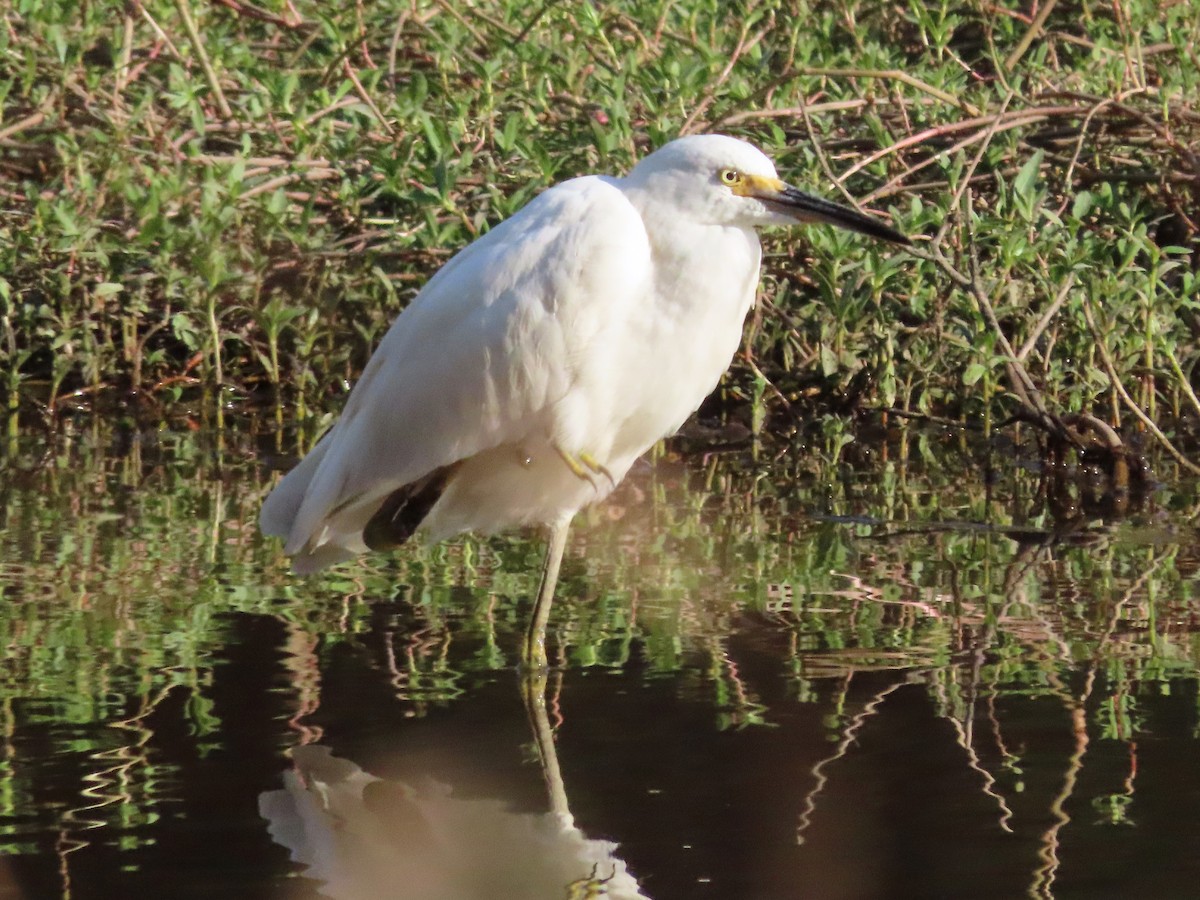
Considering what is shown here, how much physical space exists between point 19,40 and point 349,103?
161cm

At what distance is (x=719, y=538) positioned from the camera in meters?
5.58

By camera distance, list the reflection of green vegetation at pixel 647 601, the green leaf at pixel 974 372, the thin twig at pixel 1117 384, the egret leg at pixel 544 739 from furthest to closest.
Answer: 1. the green leaf at pixel 974 372
2. the thin twig at pixel 1117 384
3. the reflection of green vegetation at pixel 647 601
4. the egret leg at pixel 544 739

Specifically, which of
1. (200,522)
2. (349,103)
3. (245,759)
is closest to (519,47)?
(349,103)

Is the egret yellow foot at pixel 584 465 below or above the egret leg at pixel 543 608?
above

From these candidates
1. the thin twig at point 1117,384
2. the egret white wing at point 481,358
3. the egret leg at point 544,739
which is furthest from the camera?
the thin twig at point 1117,384

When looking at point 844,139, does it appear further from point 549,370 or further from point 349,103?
point 549,370

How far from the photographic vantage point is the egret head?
167 inches

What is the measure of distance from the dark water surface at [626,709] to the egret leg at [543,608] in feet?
0.23

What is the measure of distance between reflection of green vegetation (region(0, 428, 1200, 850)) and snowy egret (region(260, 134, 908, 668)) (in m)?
0.26

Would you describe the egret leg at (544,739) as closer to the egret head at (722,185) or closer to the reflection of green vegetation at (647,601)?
the reflection of green vegetation at (647,601)

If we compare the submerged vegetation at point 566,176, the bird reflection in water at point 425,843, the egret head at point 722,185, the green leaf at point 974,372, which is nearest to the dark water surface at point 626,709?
the bird reflection in water at point 425,843

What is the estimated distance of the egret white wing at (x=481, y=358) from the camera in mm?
4152

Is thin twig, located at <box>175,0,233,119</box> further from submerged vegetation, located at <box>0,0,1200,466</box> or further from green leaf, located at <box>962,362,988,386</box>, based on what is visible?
green leaf, located at <box>962,362,988,386</box>

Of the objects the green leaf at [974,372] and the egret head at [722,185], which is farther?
the green leaf at [974,372]
